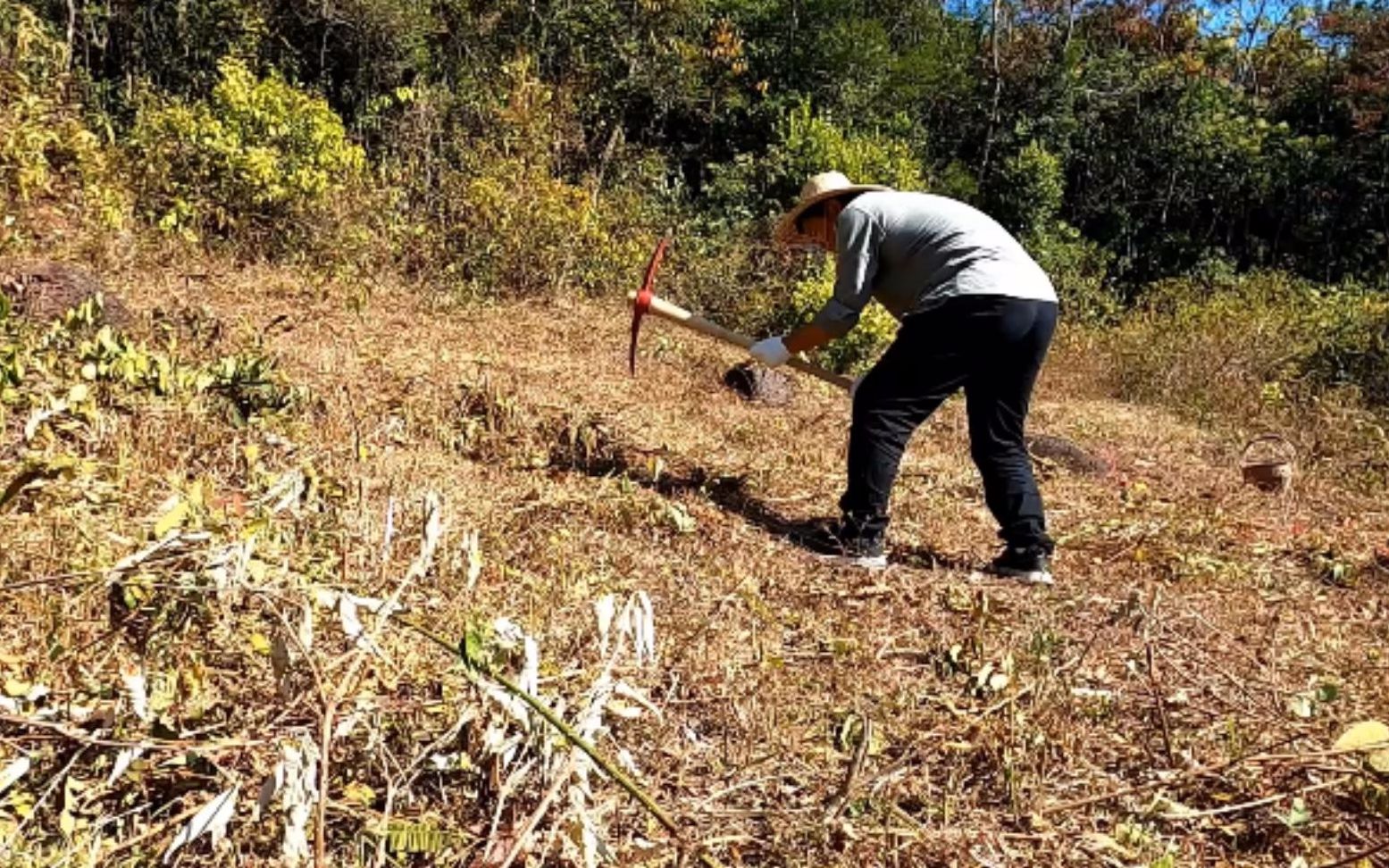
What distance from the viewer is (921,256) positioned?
3.18m

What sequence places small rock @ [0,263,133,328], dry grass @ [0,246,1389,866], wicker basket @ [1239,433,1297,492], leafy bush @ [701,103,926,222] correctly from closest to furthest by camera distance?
dry grass @ [0,246,1389,866] < small rock @ [0,263,133,328] < wicker basket @ [1239,433,1297,492] < leafy bush @ [701,103,926,222]

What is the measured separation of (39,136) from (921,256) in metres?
5.42

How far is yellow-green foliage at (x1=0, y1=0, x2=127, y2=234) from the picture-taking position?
6102mm

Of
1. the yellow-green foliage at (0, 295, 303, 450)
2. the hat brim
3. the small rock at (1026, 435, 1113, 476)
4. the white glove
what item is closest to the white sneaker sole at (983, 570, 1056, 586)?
the white glove

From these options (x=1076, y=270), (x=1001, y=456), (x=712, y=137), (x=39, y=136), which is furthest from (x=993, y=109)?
(x=1001, y=456)

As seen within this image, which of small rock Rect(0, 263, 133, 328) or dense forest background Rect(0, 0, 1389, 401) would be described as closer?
small rock Rect(0, 263, 133, 328)

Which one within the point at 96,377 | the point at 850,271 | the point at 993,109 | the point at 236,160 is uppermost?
the point at 993,109

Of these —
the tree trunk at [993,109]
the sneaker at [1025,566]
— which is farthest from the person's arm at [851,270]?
the tree trunk at [993,109]

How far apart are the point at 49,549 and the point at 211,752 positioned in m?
0.70

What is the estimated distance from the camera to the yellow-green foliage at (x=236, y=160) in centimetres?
694

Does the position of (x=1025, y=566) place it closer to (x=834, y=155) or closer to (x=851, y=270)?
(x=851, y=270)

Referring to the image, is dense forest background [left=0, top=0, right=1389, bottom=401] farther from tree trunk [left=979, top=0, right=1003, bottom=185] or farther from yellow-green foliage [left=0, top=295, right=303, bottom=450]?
yellow-green foliage [left=0, top=295, right=303, bottom=450]

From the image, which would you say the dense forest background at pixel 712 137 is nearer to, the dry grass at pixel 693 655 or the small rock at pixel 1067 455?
the small rock at pixel 1067 455

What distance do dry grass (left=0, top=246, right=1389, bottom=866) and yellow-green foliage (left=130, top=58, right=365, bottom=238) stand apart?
10.9 ft
